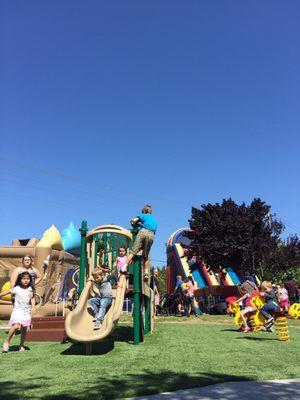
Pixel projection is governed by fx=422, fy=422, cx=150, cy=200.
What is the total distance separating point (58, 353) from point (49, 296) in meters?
10.6

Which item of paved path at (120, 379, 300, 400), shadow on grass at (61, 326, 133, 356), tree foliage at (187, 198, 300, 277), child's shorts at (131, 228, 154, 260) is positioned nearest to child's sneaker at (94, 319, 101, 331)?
shadow on grass at (61, 326, 133, 356)

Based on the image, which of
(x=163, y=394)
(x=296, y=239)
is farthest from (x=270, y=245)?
(x=163, y=394)

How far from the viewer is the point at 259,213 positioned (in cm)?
3366

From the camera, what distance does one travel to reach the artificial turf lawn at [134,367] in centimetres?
418

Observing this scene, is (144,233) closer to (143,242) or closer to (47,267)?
(143,242)

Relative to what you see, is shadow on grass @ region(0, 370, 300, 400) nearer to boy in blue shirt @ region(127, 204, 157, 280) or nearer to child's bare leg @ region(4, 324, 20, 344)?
child's bare leg @ region(4, 324, 20, 344)

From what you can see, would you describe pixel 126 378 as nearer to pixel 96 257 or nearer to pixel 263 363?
pixel 263 363

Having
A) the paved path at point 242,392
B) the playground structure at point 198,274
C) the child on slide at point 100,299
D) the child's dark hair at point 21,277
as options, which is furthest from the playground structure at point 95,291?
the playground structure at point 198,274

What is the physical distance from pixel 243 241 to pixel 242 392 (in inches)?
1134

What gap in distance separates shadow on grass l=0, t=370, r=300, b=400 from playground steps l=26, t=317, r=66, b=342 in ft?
14.3

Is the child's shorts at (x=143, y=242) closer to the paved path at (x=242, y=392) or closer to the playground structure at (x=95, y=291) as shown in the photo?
the playground structure at (x=95, y=291)

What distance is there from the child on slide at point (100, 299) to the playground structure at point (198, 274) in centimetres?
2057

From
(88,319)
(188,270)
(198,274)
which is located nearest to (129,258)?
(88,319)

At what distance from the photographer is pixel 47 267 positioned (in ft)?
57.7
